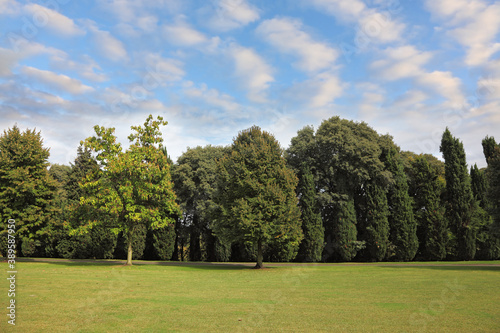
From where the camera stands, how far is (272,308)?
10.7 m

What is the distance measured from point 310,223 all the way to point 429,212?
1498 cm

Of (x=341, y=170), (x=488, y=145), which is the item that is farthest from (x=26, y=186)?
(x=488, y=145)

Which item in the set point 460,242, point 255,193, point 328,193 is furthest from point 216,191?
point 460,242

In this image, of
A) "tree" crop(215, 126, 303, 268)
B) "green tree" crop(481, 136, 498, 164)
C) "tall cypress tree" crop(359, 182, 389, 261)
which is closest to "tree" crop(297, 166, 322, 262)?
"tall cypress tree" crop(359, 182, 389, 261)

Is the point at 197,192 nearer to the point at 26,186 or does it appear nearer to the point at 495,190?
the point at 26,186

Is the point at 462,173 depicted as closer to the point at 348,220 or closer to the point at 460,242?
the point at 460,242

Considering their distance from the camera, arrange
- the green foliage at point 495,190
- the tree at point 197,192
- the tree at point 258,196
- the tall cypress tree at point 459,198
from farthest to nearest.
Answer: the tree at point 197,192 → the tall cypress tree at point 459,198 → the tree at point 258,196 → the green foliage at point 495,190

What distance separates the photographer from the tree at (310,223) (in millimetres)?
43500

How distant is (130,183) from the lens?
3161 cm

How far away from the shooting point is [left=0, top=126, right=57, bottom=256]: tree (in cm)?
3403

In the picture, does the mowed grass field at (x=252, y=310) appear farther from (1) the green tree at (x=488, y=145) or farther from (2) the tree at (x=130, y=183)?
(1) the green tree at (x=488, y=145)

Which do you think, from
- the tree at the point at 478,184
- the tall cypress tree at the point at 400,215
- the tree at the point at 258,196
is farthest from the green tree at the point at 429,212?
the tree at the point at 258,196

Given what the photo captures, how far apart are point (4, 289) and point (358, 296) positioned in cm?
1370

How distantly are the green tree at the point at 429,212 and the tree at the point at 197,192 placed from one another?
25.3 meters
